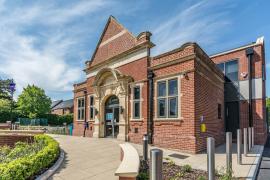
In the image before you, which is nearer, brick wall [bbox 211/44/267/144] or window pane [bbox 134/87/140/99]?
window pane [bbox 134/87/140/99]

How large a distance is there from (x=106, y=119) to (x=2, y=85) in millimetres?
47336

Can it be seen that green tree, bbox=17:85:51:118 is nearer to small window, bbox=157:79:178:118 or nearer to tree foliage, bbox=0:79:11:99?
tree foliage, bbox=0:79:11:99

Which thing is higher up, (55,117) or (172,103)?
(172,103)

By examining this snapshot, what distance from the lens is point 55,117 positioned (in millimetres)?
37000

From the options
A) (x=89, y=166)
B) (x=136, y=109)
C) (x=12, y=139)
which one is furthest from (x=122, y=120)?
(x=12, y=139)

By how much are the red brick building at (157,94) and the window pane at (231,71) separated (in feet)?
0.52

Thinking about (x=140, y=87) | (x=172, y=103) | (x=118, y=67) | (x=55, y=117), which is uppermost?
(x=118, y=67)

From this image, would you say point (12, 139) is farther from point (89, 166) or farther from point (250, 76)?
point (250, 76)

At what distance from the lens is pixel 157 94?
36.9 feet

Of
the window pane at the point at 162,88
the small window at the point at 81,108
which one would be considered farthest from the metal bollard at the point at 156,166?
the small window at the point at 81,108

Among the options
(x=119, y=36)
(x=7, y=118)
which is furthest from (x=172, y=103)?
(x=7, y=118)

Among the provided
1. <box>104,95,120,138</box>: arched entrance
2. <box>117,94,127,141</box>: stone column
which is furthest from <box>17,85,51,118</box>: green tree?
<box>117,94,127,141</box>: stone column

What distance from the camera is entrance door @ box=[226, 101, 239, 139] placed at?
14.6m

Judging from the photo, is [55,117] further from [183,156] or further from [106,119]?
[183,156]
